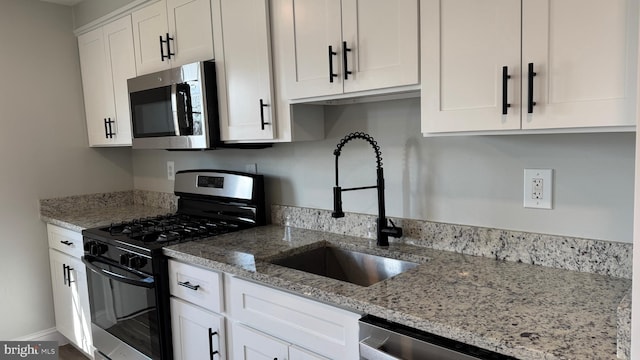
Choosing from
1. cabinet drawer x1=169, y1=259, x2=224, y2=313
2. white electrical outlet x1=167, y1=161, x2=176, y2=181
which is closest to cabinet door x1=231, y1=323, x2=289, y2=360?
cabinet drawer x1=169, y1=259, x2=224, y2=313

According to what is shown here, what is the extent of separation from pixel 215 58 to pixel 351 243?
3.60 feet

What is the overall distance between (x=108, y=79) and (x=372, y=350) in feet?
8.28

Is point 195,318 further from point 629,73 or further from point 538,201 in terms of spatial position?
point 629,73

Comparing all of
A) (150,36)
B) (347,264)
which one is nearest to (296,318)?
(347,264)

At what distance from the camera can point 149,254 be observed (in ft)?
6.50

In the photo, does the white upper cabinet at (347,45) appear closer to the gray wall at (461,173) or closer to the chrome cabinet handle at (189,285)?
the gray wall at (461,173)

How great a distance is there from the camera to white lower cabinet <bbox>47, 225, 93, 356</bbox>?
2693 millimetres

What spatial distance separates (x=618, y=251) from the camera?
135 centimetres

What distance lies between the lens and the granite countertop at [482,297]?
0.99 metres

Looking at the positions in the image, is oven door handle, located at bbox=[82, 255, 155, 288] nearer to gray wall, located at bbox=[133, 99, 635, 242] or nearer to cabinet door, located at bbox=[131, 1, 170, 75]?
gray wall, located at bbox=[133, 99, 635, 242]

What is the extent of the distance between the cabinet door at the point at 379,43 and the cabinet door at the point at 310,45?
4 centimetres

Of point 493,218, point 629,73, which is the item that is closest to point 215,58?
point 493,218

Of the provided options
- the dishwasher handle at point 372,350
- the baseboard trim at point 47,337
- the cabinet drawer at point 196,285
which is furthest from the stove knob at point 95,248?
the dishwasher handle at point 372,350

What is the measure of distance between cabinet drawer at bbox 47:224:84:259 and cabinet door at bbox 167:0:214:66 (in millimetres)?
1216
